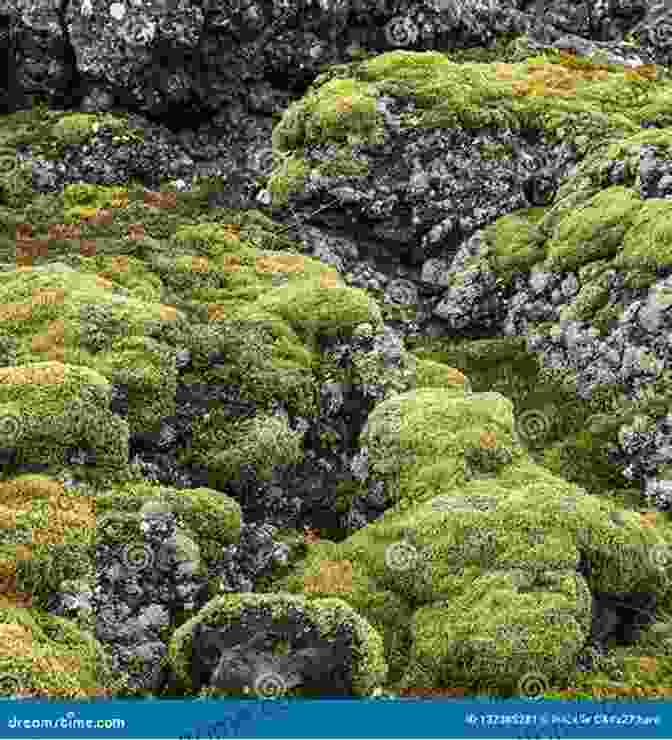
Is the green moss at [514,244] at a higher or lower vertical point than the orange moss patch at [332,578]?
higher

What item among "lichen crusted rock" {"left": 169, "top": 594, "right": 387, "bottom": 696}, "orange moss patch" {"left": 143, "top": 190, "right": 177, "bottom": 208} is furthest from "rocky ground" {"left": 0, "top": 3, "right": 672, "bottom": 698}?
"orange moss patch" {"left": 143, "top": 190, "right": 177, "bottom": 208}

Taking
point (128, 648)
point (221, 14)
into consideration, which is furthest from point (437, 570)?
point (221, 14)

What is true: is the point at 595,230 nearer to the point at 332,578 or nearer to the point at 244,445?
the point at 244,445

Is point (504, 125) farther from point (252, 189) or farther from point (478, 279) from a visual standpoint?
point (252, 189)

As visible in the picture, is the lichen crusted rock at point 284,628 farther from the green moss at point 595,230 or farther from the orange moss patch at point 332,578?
the green moss at point 595,230

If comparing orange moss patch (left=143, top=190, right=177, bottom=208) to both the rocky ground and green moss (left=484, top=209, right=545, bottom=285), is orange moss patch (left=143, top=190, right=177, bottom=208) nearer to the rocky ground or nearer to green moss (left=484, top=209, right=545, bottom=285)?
the rocky ground

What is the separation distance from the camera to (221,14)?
159 feet

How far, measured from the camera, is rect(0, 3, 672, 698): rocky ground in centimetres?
1655

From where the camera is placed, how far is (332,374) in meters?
26.4

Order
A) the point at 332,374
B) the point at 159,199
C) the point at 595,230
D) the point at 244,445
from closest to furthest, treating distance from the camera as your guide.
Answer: the point at 244,445
the point at 332,374
the point at 595,230
the point at 159,199

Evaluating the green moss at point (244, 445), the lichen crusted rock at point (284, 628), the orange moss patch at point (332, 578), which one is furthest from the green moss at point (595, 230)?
the lichen crusted rock at point (284, 628)

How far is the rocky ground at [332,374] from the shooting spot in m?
16.5

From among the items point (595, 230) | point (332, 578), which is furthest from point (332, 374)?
point (595, 230)

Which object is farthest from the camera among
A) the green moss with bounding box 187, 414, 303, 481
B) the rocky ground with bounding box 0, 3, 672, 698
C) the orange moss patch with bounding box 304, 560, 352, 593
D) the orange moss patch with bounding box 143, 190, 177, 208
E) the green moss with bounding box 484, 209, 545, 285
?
the orange moss patch with bounding box 143, 190, 177, 208
